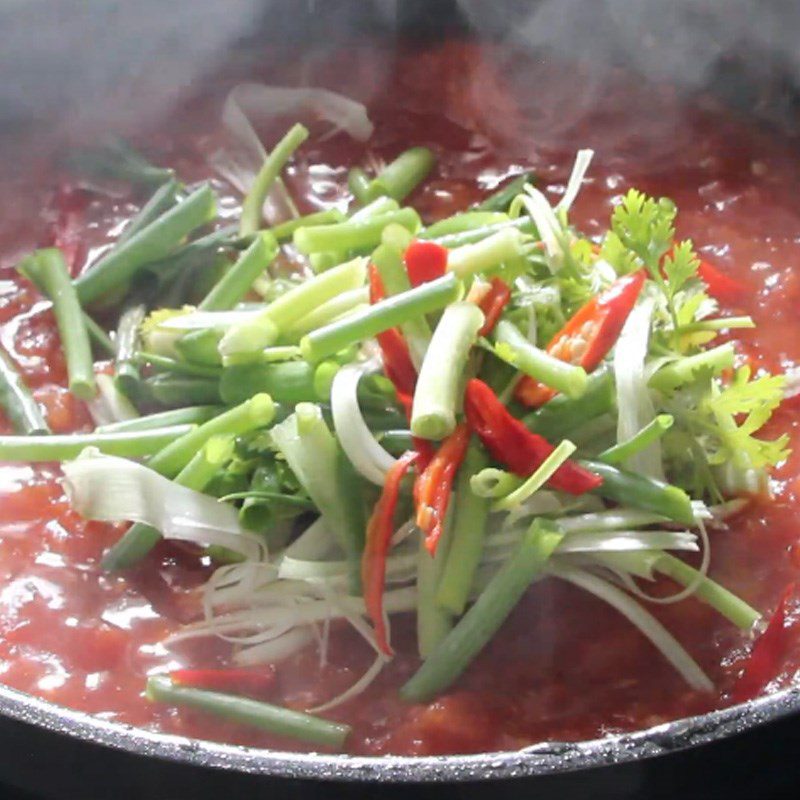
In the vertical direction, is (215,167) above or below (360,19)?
Result: below

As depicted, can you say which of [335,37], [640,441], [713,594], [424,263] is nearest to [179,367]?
[424,263]

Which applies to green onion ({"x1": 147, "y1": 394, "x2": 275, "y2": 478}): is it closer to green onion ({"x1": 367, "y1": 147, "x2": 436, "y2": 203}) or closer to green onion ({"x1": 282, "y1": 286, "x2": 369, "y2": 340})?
green onion ({"x1": 282, "y1": 286, "x2": 369, "y2": 340})

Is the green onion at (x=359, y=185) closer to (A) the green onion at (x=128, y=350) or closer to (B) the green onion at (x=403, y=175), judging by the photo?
(B) the green onion at (x=403, y=175)

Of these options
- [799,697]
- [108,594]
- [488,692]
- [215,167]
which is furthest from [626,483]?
[215,167]

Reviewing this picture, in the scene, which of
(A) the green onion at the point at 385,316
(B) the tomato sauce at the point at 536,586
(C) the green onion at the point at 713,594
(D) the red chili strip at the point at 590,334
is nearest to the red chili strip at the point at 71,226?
(B) the tomato sauce at the point at 536,586

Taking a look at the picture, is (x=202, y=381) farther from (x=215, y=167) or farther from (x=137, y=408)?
(x=215, y=167)

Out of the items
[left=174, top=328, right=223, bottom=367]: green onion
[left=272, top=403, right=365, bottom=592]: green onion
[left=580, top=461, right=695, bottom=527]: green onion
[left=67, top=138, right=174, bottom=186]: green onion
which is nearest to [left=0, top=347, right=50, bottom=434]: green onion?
[left=174, top=328, right=223, bottom=367]: green onion
